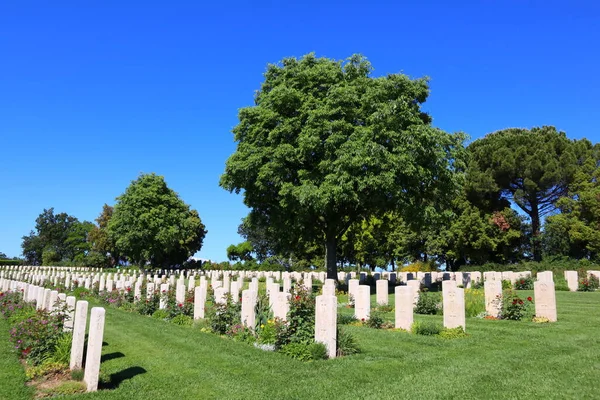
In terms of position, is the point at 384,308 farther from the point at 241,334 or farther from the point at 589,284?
the point at 589,284

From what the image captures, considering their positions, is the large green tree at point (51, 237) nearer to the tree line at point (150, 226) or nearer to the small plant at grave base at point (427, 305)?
the tree line at point (150, 226)

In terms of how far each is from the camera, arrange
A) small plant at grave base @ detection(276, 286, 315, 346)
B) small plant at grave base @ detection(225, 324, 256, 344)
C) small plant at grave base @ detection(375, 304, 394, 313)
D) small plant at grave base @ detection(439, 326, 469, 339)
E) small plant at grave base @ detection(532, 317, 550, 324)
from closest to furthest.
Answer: small plant at grave base @ detection(276, 286, 315, 346) → small plant at grave base @ detection(439, 326, 469, 339) → small plant at grave base @ detection(225, 324, 256, 344) → small plant at grave base @ detection(532, 317, 550, 324) → small plant at grave base @ detection(375, 304, 394, 313)

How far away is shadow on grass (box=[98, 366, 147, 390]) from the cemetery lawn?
0.02 m

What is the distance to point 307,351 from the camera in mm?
8398

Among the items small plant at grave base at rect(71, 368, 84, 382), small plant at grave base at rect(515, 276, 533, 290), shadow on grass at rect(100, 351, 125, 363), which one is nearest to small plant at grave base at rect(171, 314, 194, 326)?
shadow on grass at rect(100, 351, 125, 363)

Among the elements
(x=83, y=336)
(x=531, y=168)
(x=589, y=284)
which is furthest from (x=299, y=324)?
(x=531, y=168)

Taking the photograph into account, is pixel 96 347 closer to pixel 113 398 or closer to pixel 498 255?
pixel 113 398

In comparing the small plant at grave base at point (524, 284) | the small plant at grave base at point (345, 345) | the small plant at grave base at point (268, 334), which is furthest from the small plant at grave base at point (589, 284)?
the small plant at grave base at point (268, 334)

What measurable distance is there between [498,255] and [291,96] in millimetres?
27282

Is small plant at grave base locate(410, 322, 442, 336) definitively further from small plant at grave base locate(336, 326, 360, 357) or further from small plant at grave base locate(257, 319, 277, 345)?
small plant at grave base locate(257, 319, 277, 345)

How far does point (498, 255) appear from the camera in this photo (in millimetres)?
40438

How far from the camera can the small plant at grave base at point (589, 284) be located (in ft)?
77.6

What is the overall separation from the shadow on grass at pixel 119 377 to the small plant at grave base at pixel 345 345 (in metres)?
3.59

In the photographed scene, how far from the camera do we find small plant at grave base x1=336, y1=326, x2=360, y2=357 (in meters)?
8.59
